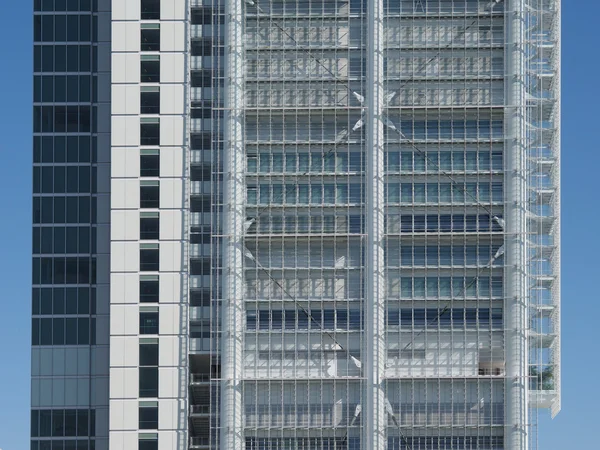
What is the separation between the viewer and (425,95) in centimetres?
8194

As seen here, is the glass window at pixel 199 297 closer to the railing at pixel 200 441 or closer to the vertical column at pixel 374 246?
the railing at pixel 200 441

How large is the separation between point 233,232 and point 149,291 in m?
6.94

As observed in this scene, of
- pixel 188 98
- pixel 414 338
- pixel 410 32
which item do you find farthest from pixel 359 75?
pixel 414 338

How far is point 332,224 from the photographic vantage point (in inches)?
3194

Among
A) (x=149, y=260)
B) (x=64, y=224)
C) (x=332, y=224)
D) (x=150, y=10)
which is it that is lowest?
(x=149, y=260)

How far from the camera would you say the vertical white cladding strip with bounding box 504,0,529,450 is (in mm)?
79062

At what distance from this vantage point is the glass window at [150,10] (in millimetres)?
82250

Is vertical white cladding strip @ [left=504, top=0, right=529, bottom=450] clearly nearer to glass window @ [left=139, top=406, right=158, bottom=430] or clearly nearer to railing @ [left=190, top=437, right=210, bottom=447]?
railing @ [left=190, top=437, right=210, bottom=447]

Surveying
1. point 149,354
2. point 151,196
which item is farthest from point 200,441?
point 151,196

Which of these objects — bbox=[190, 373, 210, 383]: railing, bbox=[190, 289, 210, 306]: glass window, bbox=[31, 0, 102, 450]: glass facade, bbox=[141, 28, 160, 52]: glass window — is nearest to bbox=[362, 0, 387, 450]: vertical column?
bbox=[190, 289, 210, 306]: glass window

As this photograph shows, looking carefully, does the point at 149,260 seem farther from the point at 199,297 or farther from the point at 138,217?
the point at 199,297

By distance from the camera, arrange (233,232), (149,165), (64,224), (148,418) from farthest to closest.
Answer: (64,224) < (149,165) < (233,232) < (148,418)

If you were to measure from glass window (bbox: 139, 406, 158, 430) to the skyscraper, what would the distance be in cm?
13

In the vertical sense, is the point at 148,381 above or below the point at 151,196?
below
